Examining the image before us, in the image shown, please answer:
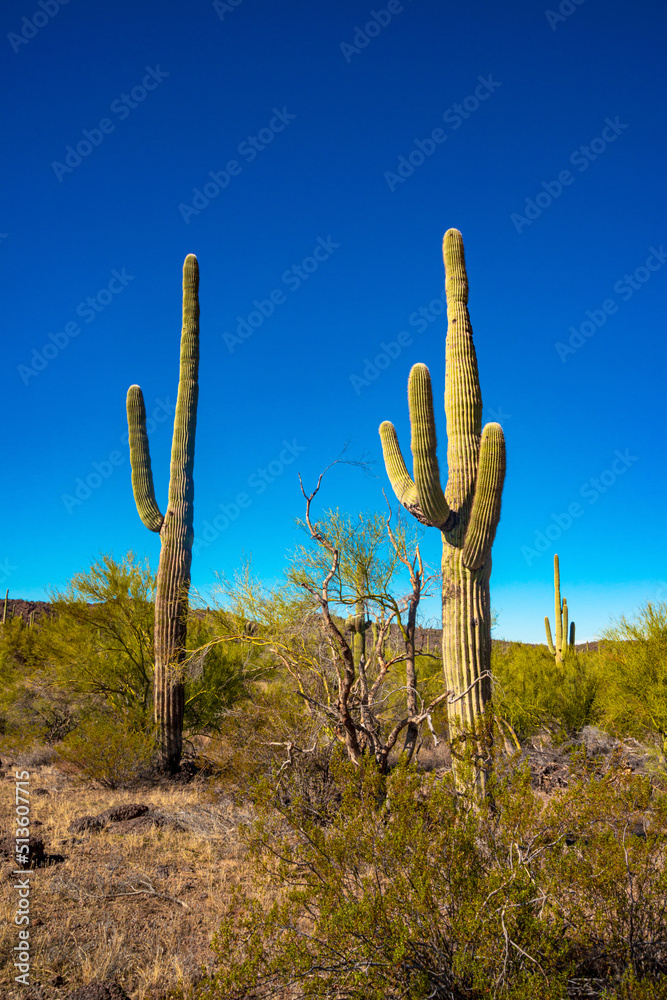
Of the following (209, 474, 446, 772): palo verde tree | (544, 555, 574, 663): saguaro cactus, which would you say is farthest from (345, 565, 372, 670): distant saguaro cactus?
(544, 555, 574, 663): saguaro cactus

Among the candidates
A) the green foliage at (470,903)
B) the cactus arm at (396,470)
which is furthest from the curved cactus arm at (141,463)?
the green foliage at (470,903)

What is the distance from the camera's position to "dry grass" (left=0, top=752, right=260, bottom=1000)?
3910 millimetres

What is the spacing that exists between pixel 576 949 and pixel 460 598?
4.38m

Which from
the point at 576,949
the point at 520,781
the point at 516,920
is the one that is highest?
the point at 520,781

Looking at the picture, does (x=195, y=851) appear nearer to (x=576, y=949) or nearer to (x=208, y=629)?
(x=576, y=949)

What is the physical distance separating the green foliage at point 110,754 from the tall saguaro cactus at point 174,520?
53 centimetres

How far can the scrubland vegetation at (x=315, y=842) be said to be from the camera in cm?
286

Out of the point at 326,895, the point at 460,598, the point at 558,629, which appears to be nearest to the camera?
the point at 326,895

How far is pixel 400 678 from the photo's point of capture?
498 inches

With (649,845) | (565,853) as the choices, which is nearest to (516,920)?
(565,853)

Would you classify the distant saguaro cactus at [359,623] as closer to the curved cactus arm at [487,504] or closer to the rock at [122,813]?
the curved cactus arm at [487,504]

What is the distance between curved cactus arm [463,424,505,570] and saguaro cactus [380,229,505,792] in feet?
0.04

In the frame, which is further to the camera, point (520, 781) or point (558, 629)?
point (558, 629)

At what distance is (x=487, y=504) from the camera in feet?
24.3
